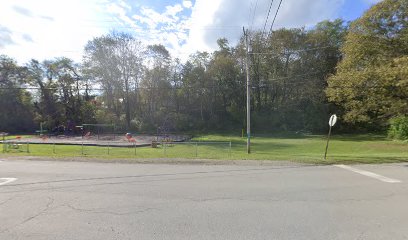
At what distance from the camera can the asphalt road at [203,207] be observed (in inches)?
185

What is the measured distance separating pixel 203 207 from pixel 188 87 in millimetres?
50225

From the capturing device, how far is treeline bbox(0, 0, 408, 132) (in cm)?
5053

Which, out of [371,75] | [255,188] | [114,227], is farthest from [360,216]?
[371,75]

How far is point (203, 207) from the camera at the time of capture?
6055mm

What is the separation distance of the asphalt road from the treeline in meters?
37.4

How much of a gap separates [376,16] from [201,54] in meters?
39.7

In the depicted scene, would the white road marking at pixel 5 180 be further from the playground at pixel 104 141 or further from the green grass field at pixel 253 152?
the playground at pixel 104 141

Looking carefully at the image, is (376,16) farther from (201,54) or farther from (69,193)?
(201,54)

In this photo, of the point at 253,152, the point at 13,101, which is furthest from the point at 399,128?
the point at 13,101

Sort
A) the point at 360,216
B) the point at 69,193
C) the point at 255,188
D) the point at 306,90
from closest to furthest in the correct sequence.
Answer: the point at 360,216 < the point at 69,193 < the point at 255,188 < the point at 306,90

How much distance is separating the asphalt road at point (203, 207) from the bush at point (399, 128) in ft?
91.3

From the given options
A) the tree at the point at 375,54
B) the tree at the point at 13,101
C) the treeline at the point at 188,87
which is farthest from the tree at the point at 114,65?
the tree at the point at 375,54

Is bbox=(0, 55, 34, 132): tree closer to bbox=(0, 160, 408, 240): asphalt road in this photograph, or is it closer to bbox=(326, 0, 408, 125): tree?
bbox=(0, 160, 408, 240): asphalt road

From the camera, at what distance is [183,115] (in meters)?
54.2
